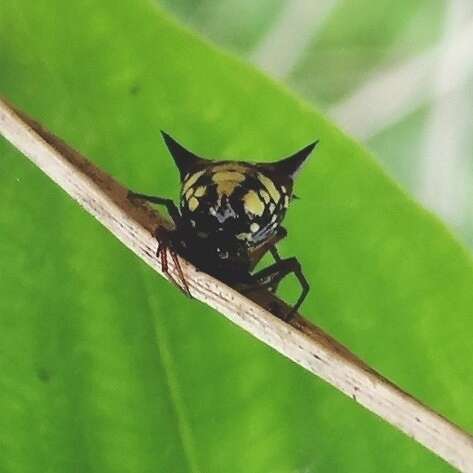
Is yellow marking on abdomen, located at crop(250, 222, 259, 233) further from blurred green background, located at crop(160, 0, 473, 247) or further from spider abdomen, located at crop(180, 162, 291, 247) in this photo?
blurred green background, located at crop(160, 0, 473, 247)

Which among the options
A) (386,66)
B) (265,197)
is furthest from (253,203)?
(386,66)

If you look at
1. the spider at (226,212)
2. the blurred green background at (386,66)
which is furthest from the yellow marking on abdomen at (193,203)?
the blurred green background at (386,66)

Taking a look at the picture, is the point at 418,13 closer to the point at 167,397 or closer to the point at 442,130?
the point at 442,130

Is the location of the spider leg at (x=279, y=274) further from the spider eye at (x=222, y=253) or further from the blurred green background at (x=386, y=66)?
the blurred green background at (x=386, y=66)

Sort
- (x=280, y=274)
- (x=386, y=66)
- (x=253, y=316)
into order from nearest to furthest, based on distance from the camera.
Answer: (x=253, y=316) → (x=280, y=274) → (x=386, y=66)

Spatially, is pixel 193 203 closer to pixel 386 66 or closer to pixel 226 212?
pixel 226 212

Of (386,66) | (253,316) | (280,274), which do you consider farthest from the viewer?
(386,66)

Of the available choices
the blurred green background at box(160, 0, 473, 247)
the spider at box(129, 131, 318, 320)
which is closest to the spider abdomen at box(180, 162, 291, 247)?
the spider at box(129, 131, 318, 320)
